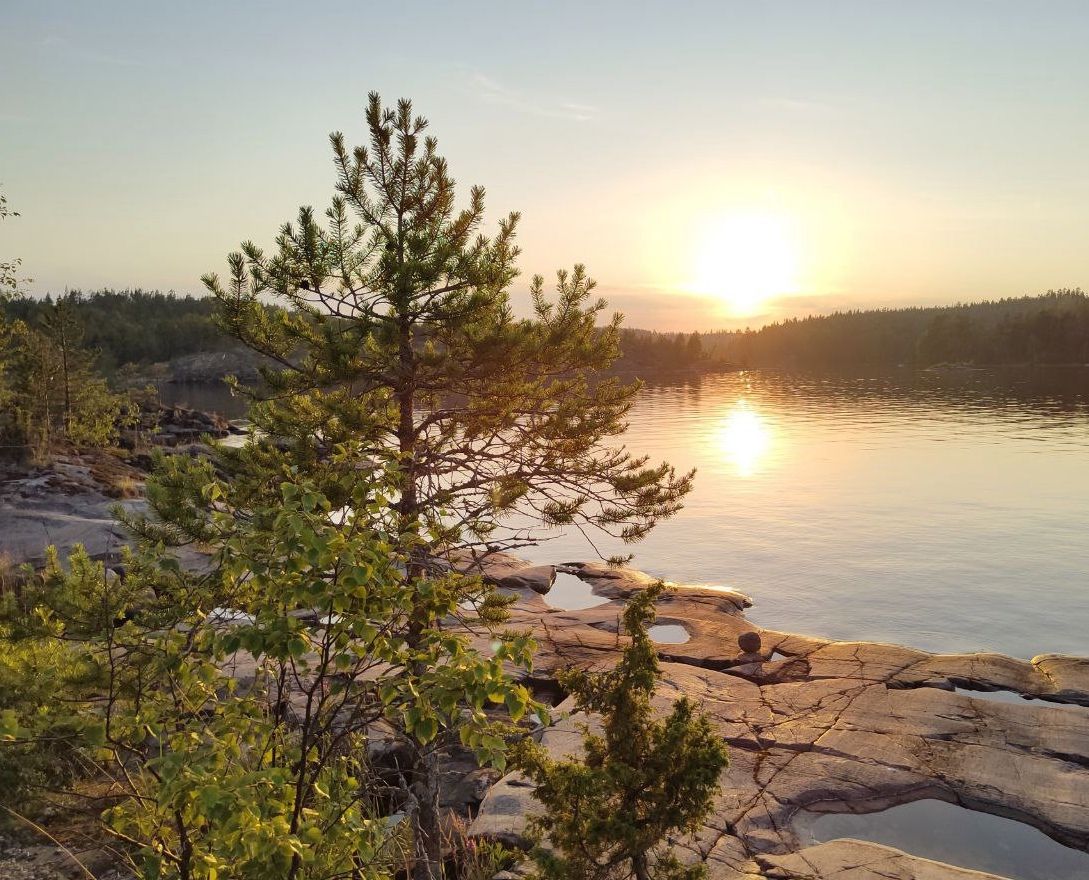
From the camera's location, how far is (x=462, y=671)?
3.18 meters

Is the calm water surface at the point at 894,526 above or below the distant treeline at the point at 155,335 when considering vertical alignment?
below

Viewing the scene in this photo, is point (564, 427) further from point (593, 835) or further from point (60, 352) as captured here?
point (60, 352)

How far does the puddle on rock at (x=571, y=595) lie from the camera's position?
17562 mm

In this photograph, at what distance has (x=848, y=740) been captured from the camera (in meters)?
9.98

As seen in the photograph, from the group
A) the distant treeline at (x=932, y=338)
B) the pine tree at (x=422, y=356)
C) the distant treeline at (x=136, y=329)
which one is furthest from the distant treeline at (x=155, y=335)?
the pine tree at (x=422, y=356)

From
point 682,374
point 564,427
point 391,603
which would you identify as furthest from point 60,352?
point 682,374

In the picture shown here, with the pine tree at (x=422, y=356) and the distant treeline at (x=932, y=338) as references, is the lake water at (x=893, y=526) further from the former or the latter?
the distant treeline at (x=932, y=338)

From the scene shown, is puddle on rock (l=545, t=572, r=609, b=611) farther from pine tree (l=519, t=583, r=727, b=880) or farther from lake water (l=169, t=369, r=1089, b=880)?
pine tree (l=519, t=583, r=727, b=880)

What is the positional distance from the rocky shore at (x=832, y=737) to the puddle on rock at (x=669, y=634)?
162 mm

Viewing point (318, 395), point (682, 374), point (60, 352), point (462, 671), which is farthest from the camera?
point (682, 374)

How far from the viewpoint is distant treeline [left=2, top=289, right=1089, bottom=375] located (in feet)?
341

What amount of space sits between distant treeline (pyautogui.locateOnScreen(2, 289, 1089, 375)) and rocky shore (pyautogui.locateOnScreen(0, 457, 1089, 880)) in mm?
62467

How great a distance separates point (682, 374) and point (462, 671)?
422ft

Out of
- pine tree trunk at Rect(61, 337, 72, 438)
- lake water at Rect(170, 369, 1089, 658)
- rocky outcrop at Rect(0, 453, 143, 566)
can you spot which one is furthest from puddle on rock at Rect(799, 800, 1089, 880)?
pine tree trunk at Rect(61, 337, 72, 438)
